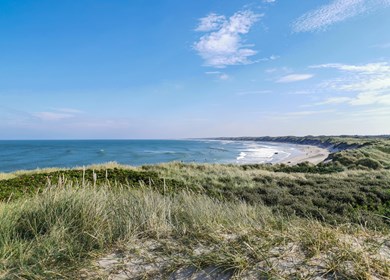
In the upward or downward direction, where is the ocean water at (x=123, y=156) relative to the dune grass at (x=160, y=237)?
downward

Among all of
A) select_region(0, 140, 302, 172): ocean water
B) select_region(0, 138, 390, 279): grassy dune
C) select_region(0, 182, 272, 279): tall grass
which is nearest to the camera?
select_region(0, 138, 390, 279): grassy dune

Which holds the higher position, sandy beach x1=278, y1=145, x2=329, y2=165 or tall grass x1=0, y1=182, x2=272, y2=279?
tall grass x1=0, y1=182, x2=272, y2=279

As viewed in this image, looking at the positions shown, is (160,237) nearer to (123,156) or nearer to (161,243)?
(161,243)

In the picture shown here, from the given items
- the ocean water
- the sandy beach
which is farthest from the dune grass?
the sandy beach

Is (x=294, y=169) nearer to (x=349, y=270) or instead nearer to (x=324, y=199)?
(x=324, y=199)

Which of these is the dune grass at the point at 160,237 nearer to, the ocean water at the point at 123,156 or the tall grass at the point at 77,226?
the tall grass at the point at 77,226

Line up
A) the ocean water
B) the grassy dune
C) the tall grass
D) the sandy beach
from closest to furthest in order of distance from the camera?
the grassy dune, the tall grass, the sandy beach, the ocean water

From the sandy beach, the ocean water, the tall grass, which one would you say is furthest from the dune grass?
the sandy beach

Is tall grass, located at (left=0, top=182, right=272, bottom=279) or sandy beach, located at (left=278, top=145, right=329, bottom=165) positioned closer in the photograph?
tall grass, located at (left=0, top=182, right=272, bottom=279)

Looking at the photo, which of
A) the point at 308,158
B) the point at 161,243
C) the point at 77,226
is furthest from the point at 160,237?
the point at 308,158

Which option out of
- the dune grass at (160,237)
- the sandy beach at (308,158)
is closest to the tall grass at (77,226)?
the dune grass at (160,237)

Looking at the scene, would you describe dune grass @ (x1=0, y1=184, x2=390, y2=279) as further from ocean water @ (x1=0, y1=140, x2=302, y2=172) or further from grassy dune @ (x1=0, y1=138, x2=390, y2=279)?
ocean water @ (x1=0, y1=140, x2=302, y2=172)

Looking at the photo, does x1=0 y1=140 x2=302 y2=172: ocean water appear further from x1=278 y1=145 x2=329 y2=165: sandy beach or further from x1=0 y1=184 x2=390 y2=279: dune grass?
x1=0 y1=184 x2=390 y2=279: dune grass

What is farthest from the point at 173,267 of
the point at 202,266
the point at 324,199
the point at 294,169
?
the point at 294,169
